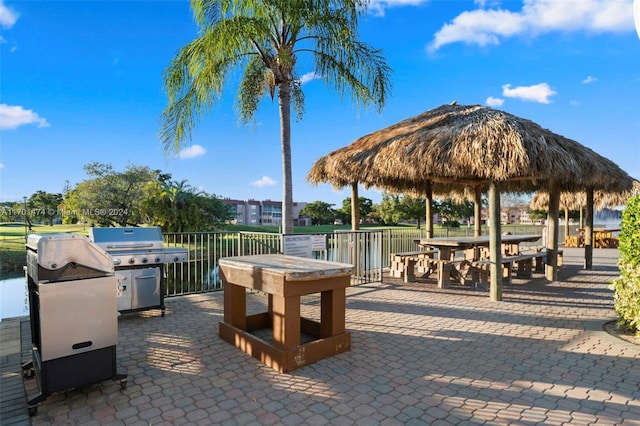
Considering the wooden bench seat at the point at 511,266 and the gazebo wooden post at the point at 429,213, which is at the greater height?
the gazebo wooden post at the point at 429,213

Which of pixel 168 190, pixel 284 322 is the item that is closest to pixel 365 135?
pixel 284 322

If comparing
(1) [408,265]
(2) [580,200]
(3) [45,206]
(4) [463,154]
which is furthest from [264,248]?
(3) [45,206]

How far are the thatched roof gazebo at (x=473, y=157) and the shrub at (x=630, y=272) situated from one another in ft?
5.88

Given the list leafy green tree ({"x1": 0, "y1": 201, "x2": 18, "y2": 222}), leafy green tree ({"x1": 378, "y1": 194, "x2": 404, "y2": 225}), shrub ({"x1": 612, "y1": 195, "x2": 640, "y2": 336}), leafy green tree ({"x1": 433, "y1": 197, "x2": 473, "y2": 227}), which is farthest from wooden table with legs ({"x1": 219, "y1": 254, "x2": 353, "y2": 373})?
leafy green tree ({"x1": 433, "y1": 197, "x2": 473, "y2": 227})

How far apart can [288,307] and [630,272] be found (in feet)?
15.1

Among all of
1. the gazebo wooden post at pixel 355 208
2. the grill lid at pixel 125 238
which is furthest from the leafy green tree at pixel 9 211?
the gazebo wooden post at pixel 355 208

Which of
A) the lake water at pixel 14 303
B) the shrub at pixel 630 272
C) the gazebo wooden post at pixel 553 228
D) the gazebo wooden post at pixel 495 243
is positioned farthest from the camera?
the gazebo wooden post at pixel 553 228

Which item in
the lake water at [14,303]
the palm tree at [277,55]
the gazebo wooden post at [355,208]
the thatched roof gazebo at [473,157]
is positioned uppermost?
the palm tree at [277,55]

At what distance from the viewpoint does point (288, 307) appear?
359 cm

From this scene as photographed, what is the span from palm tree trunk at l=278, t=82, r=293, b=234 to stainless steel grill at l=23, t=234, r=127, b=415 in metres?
5.49

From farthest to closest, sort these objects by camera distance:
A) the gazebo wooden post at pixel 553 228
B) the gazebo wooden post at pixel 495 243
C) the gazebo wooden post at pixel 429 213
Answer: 1. the gazebo wooden post at pixel 429 213
2. the gazebo wooden post at pixel 553 228
3. the gazebo wooden post at pixel 495 243

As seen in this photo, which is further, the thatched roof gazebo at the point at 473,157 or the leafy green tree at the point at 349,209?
the leafy green tree at the point at 349,209

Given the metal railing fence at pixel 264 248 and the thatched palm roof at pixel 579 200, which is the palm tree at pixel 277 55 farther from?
the thatched palm roof at pixel 579 200

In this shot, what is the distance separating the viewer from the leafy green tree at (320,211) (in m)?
65.4
